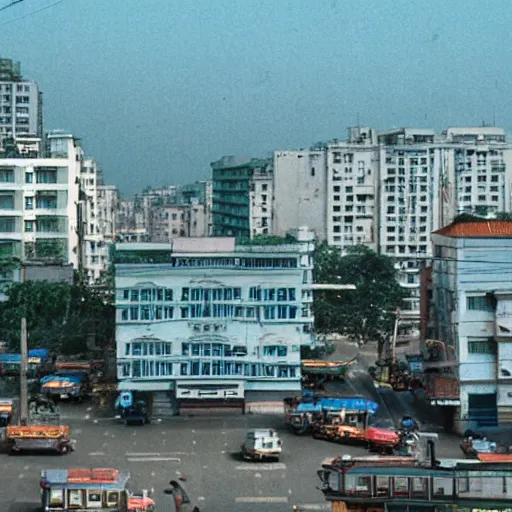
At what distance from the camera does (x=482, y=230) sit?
70.4ft

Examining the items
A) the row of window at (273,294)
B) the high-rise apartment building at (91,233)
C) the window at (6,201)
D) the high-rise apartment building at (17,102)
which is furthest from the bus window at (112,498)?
the high-rise apartment building at (17,102)

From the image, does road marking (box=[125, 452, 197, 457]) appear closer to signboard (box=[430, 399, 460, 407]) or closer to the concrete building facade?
signboard (box=[430, 399, 460, 407])

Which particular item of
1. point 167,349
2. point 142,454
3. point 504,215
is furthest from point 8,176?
point 142,454

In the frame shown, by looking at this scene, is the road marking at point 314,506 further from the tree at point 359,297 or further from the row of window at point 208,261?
the tree at point 359,297

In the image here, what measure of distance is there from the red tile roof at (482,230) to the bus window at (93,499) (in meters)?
7.89

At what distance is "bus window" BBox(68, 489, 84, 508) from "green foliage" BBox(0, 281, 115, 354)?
12.0 m

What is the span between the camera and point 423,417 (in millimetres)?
22156

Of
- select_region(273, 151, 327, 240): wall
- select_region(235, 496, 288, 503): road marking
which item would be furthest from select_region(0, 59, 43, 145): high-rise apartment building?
select_region(235, 496, 288, 503): road marking

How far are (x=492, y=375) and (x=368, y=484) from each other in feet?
23.4

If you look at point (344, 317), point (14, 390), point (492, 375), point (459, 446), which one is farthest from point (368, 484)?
point (344, 317)

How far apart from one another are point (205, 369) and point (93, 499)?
7.30 m

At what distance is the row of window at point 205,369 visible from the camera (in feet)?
73.7

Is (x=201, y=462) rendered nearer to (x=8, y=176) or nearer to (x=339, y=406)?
(x=339, y=406)

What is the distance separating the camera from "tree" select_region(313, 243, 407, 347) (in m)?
32.8
